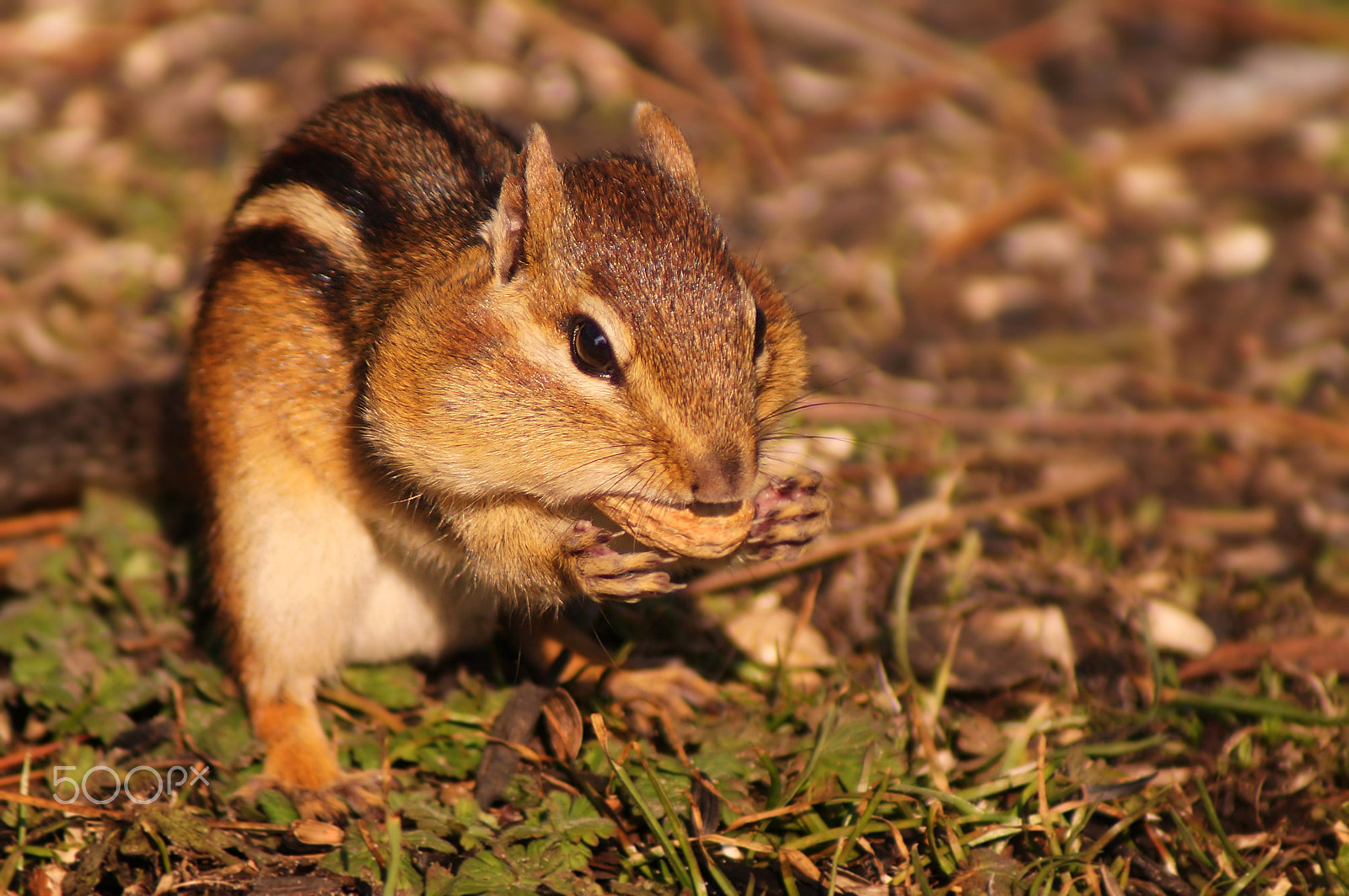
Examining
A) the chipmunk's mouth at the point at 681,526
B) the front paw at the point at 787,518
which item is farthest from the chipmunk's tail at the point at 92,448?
the front paw at the point at 787,518

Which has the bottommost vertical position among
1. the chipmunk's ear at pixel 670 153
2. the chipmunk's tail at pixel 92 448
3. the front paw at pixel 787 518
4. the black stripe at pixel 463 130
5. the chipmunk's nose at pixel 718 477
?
the chipmunk's tail at pixel 92 448

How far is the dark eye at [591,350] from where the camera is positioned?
220 cm

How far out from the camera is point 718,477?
2.15m

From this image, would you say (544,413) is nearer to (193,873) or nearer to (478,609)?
(478,609)

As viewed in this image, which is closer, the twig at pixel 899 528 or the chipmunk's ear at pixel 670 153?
the chipmunk's ear at pixel 670 153

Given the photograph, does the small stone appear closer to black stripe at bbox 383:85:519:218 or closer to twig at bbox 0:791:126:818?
black stripe at bbox 383:85:519:218

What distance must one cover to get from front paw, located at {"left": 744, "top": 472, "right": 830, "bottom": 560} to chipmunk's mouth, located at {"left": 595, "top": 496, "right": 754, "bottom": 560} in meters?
0.14

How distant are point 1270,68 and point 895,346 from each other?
→ 118 inches

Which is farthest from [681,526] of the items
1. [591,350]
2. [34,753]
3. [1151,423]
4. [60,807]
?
[1151,423]

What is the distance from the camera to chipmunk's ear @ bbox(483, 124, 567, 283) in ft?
7.47

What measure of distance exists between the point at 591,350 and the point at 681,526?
0.37 metres

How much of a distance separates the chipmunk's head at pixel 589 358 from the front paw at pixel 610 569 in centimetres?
8

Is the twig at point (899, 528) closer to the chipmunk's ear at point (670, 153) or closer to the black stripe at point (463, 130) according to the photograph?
the chipmunk's ear at point (670, 153)

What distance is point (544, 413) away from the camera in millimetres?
2232
